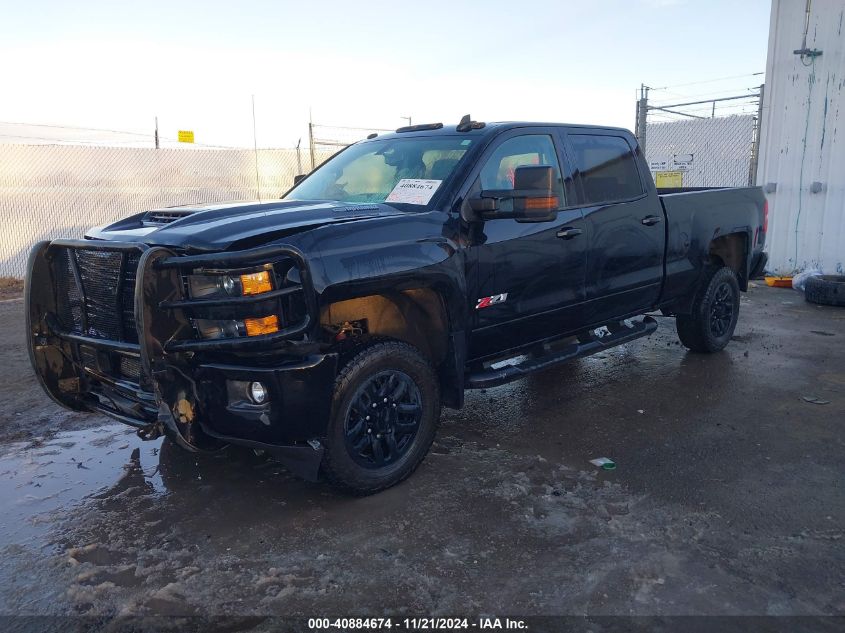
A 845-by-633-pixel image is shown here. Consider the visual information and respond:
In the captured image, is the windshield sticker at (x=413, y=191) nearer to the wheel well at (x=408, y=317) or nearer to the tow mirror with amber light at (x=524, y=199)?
the tow mirror with amber light at (x=524, y=199)

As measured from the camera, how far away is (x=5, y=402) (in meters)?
5.28

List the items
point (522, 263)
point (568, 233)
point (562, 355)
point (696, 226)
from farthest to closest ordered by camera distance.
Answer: point (696, 226), point (562, 355), point (568, 233), point (522, 263)

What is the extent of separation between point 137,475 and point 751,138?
11889mm

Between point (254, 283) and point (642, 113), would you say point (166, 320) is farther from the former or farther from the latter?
point (642, 113)

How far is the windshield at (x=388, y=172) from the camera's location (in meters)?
4.09

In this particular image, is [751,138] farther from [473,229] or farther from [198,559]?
[198,559]

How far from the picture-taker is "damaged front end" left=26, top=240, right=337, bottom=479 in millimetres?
3033

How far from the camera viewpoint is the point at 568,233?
452 cm

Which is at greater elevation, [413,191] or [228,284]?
[413,191]

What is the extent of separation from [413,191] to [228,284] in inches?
54.3

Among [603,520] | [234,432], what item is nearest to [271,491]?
[234,432]

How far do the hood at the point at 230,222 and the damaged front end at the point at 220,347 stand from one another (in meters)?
0.13

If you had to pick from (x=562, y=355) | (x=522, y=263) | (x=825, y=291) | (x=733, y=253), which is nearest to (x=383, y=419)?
(x=522, y=263)

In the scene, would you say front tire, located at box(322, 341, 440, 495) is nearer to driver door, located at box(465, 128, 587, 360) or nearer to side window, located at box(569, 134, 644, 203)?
driver door, located at box(465, 128, 587, 360)
